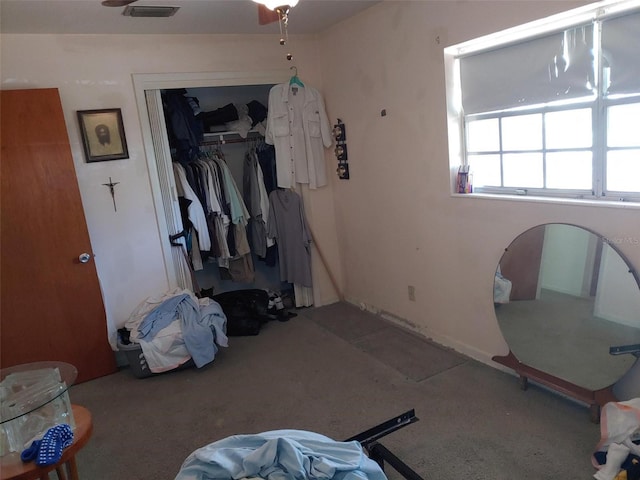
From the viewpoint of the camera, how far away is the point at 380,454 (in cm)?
199

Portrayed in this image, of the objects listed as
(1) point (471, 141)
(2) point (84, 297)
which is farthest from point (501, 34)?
(2) point (84, 297)

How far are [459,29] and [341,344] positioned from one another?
226cm

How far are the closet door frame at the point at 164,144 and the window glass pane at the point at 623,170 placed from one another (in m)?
2.69

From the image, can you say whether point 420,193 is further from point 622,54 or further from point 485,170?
point 622,54

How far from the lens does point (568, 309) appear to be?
2.47 meters

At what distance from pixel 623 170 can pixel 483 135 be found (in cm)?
87

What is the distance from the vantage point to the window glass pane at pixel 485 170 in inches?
115

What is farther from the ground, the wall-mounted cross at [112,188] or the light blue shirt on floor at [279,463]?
the wall-mounted cross at [112,188]

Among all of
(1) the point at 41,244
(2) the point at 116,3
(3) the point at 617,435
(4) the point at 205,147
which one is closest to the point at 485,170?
(3) the point at 617,435

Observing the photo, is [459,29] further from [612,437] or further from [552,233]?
[612,437]

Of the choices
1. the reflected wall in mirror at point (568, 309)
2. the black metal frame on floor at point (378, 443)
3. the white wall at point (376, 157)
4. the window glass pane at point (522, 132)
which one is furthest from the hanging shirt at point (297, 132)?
the black metal frame on floor at point (378, 443)

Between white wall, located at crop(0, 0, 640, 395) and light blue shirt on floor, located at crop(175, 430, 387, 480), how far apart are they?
66.2 inches

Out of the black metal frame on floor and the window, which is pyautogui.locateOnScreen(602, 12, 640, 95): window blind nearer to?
the window

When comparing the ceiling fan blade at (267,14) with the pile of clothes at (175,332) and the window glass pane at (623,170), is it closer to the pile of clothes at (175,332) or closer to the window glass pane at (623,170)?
the window glass pane at (623,170)
